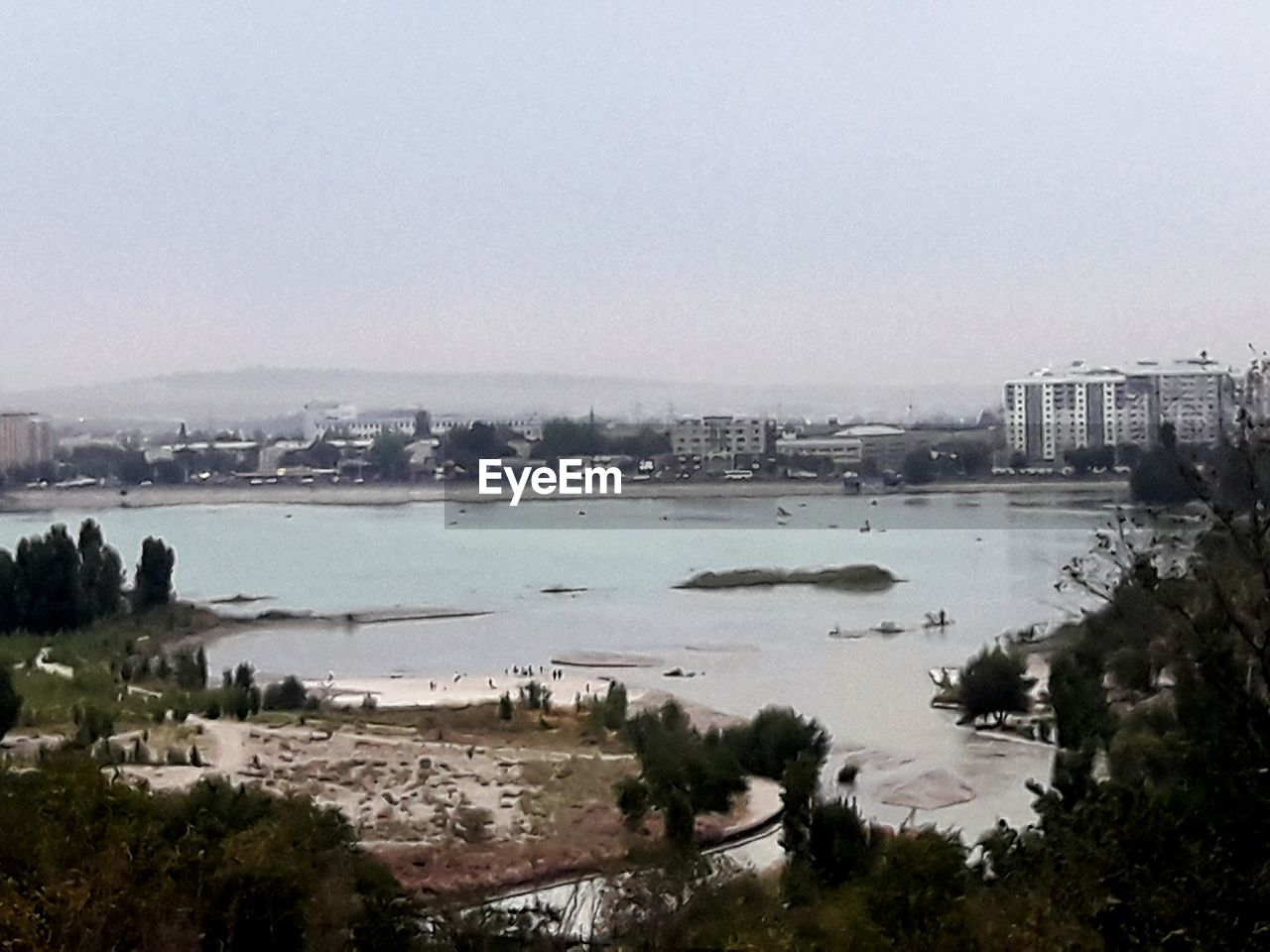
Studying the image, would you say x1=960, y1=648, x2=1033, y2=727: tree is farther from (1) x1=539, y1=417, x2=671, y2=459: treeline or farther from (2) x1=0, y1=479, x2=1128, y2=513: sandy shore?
(1) x1=539, y1=417, x2=671, y2=459: treeline

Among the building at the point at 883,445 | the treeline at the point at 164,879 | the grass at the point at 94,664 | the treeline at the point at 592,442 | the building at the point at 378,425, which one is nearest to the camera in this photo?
the treeline at the point at 164,879

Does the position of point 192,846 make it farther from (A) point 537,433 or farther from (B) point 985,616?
(A) point 537,433

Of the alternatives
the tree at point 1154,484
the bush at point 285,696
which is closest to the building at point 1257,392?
the tree at point 1154,484

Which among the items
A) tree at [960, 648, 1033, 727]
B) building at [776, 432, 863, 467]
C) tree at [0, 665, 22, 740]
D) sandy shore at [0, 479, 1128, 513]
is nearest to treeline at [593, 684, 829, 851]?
tree at [960, 648, 1033, 727]

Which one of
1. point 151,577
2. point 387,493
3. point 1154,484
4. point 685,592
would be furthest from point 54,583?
point 1154,484

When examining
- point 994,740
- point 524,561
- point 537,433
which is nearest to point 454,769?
point 994,740

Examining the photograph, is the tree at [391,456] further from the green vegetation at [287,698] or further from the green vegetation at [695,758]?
the green vegetation at [695,758]
